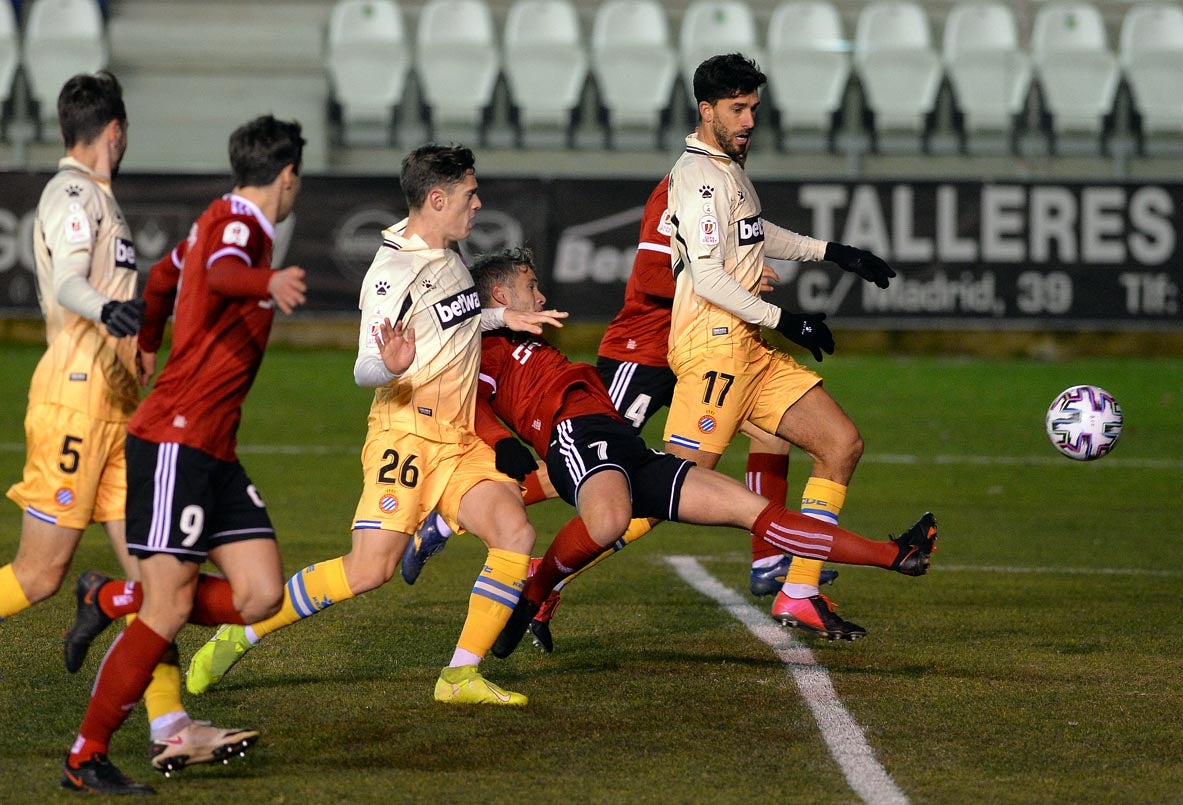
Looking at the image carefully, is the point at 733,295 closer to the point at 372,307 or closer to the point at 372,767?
the point at 372,307

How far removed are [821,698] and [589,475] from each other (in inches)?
44.7

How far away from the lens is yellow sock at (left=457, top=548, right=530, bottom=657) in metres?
5.64

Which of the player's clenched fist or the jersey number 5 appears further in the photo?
the jersey number 5

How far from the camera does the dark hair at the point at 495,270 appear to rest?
625 centimetres

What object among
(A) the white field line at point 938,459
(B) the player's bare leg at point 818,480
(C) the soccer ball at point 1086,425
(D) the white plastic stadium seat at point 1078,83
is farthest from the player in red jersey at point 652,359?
(D) the white plastic stadium seat at point 1078,83

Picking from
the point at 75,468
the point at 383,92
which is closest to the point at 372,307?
the point at 75,468

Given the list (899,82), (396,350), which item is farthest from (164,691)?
(899,82)

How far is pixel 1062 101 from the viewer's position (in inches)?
808

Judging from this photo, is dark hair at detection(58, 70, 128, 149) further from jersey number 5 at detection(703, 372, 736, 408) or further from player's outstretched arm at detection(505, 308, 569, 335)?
jersey number 5 at detection(703, 372, 736, 408)

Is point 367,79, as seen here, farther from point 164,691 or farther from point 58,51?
point 164,691

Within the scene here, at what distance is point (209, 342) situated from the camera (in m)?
4.65

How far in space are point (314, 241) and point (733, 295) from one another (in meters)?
11.6

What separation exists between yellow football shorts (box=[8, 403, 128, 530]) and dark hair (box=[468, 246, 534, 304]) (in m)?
1.55

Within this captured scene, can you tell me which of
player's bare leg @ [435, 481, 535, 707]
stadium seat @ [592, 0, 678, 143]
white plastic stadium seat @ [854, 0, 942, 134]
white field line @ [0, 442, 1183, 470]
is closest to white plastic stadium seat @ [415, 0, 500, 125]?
stadium seat @ [592, 0, 678, 143]
